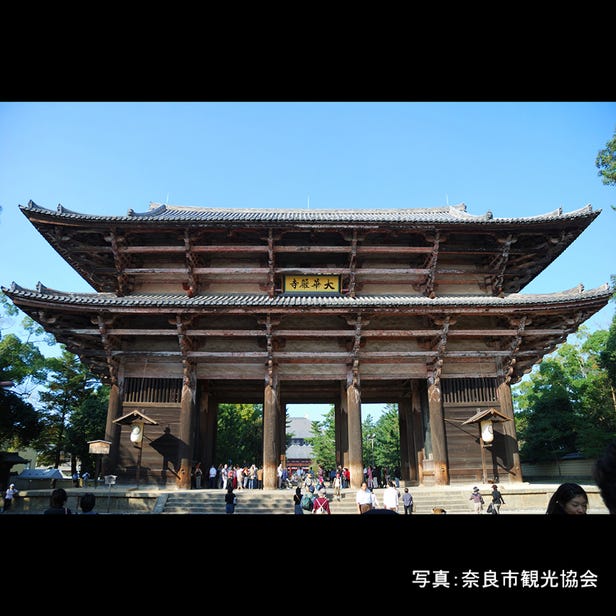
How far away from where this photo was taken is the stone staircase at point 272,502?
14117mm

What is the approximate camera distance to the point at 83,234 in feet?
57.9

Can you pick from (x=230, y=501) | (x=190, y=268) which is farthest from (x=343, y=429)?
(x=190, y=268)

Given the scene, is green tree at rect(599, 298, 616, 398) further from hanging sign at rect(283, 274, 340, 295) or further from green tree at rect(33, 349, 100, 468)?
green tree at rect(33, 349, 100, 468)

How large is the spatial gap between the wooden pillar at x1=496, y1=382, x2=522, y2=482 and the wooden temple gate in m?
0.07

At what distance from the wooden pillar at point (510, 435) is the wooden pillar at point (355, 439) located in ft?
17.7

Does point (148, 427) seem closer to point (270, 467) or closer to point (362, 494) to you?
point (270, 467)

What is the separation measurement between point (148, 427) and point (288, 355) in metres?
5.73

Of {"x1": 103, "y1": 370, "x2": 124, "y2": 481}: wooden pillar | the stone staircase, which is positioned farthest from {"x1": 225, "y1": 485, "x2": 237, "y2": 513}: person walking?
{"x1": 103, "y1": 370, "x2": 124, "y2": 481}: wooden pillar

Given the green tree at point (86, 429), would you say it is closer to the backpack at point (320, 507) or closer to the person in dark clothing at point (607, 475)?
the backpack at point (320, 507)

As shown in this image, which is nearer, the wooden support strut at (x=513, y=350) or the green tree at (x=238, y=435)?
the wooden support strut at (x=513, y=350)

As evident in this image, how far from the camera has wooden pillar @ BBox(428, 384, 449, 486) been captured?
1608 centimetres

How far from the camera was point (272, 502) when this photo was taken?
1456 centimetres

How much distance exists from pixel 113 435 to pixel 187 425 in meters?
2.64

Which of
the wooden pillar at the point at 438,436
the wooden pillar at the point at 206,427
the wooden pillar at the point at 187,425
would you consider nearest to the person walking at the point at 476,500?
the wooden pillar at the point at 438,436
